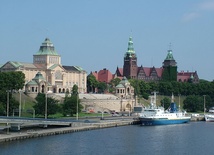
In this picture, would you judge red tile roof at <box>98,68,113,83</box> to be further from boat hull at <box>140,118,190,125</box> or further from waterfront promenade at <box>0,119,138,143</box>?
waterfront promenade at <box>0,119,138,143</box>

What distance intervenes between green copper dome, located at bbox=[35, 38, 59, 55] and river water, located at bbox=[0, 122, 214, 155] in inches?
3028

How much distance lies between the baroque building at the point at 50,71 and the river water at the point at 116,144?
6355 cm

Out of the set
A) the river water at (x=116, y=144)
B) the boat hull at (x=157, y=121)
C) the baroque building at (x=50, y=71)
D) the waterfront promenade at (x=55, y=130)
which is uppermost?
the baroque building at (x=50, y=71)

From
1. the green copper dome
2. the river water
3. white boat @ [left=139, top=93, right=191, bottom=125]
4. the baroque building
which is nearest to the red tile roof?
the baroque building

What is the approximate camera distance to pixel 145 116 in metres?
116

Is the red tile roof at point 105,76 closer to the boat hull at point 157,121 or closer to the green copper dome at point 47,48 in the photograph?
the green copper dome at point 47,48

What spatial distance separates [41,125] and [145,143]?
2392cm

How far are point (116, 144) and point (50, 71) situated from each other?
287ft

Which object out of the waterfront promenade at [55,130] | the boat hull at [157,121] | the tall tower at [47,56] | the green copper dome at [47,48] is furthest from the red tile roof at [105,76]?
the waterfront promenade at [55,130]

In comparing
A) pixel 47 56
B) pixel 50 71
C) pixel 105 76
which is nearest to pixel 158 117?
pixel 50 71

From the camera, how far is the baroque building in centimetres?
15531

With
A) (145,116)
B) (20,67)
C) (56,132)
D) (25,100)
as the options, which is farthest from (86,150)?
(20,67)

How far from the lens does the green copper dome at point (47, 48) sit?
166m

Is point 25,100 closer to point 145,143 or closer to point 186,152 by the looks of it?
point 145,143
